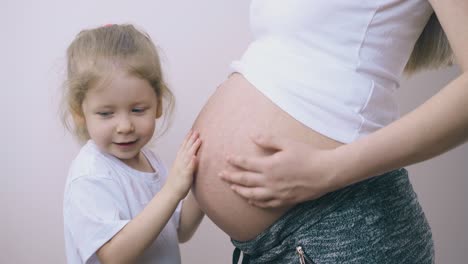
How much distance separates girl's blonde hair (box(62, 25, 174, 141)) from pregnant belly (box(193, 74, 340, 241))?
224 millimetres

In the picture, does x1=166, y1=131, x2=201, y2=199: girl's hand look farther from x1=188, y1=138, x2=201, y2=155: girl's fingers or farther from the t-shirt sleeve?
the t-shirt sleeve

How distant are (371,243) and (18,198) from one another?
1.08 m

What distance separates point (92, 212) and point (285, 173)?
17.2 inches

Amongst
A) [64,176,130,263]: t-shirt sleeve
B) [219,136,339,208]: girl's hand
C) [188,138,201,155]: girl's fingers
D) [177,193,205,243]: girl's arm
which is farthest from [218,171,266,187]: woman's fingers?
[177,193,205,243]: girl's arm

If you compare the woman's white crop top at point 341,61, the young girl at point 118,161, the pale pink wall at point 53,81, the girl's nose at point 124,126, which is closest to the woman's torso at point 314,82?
the woman's white crop top at point 341,61

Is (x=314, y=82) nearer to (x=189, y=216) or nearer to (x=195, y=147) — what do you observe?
(x=195, y=147)

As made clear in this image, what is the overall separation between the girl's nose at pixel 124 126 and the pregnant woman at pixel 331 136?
0.74ft

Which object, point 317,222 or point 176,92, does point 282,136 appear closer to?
point 317,222

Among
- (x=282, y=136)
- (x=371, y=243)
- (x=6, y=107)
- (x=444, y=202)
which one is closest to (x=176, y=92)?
(x=6, y=107)

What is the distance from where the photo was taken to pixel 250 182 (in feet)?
2.39

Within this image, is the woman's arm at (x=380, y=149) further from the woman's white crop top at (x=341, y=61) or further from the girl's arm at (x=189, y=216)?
the girl's arm at (x=189, y=216)

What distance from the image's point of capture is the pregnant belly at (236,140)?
2.46ft

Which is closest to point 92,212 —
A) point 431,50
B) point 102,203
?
point 102,203

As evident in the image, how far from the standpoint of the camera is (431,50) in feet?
2.99
